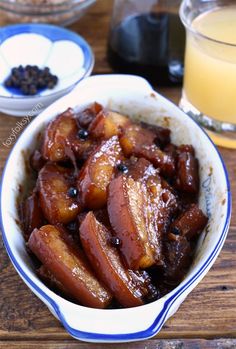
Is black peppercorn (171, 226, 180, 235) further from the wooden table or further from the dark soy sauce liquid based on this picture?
the dark soy sauce liquid

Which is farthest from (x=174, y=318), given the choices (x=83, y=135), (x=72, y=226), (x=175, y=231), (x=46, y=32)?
(x=46, y=32)

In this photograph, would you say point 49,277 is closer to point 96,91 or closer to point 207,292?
point 207,292

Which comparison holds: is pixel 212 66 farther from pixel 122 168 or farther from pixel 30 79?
pixel 30 79

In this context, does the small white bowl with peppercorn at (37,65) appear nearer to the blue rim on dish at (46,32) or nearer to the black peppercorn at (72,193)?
the blue rim on dish at (46,32)

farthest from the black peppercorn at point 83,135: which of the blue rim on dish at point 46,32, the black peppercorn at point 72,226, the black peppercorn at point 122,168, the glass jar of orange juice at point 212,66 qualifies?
the blue rim on dish at point 46,32

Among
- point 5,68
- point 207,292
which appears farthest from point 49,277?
point 5,68

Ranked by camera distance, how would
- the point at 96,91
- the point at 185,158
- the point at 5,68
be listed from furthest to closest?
1. the point at 5,68
2. the point at 96,91
3. the point at 185,158
